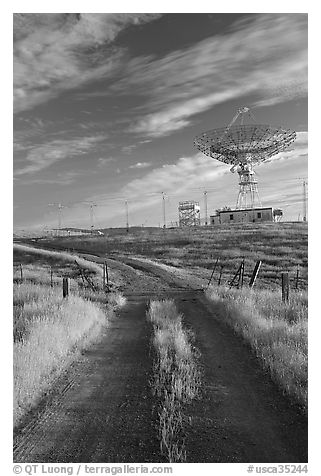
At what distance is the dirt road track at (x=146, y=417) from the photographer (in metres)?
4.47

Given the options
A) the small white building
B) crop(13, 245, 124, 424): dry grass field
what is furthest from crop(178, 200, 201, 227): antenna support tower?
crop(13, 245, 124, 424): dry grass field

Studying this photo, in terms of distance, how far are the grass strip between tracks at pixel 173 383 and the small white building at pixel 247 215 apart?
61.3 metres

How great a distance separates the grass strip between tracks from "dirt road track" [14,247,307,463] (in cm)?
12

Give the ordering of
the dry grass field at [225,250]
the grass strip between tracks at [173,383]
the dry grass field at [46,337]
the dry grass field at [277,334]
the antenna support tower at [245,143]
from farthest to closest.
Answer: the antenna support tower at [245,143], the dry grass field at [225,250], the dry grass field at [277,334], the dry grass field at [46,337], the grass strip between tracks at [173,383]

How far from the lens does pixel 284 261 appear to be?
32.0m

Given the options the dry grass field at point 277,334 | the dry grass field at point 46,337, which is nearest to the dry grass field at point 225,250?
the dry grass field at point 277,334

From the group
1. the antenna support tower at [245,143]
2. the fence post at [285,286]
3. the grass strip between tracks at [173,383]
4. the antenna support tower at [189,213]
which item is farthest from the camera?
the antenna support tower at [189,213]

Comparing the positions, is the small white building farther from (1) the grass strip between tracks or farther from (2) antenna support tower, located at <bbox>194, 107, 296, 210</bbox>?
(1) the grass strip between tracks

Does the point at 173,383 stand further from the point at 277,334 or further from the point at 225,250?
the point at 225,250

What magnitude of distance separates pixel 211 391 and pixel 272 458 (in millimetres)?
1952

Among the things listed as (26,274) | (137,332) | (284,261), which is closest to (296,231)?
(284,261)

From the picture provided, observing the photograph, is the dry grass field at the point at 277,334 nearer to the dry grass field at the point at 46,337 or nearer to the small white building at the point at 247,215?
the dry grass field at the point at 46,337

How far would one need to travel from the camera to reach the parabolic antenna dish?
4610 centimetres
